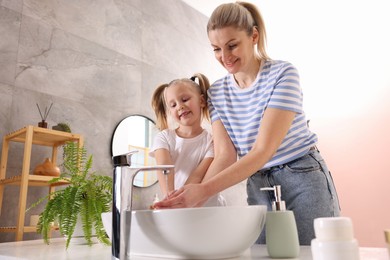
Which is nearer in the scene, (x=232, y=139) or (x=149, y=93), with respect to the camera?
(x=232, y=139)

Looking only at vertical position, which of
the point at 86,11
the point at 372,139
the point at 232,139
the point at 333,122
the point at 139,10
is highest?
the point at 139,10

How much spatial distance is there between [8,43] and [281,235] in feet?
6.27

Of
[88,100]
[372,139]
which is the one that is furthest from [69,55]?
→ [372,139]

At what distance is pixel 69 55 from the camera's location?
88.1 inches

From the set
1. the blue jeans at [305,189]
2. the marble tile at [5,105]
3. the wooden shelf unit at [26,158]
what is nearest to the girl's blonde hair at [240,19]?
the blue jeans at [305,189]

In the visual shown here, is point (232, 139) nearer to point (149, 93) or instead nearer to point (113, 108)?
point (113, 108)

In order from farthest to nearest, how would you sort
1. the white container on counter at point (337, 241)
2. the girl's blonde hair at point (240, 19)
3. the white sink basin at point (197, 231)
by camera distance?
1. the girl's blonde hair at point (240, 19)
2. the white sink basin at point (197, 231)
3. the white container on counter at point (337, 241)

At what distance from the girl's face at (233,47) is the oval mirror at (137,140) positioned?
4.62 feet

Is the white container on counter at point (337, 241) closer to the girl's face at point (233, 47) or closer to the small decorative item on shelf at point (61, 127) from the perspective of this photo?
the girl's face at point (233, 47)

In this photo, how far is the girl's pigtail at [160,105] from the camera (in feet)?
4.86

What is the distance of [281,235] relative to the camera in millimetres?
613

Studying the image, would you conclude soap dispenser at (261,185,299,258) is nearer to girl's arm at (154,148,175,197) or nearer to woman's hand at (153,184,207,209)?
woman's hand at (153,184,207,209)

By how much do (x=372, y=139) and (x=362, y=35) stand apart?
3.40 ft

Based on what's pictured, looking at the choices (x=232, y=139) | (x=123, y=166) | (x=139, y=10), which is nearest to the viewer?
(x=123, y=166)
